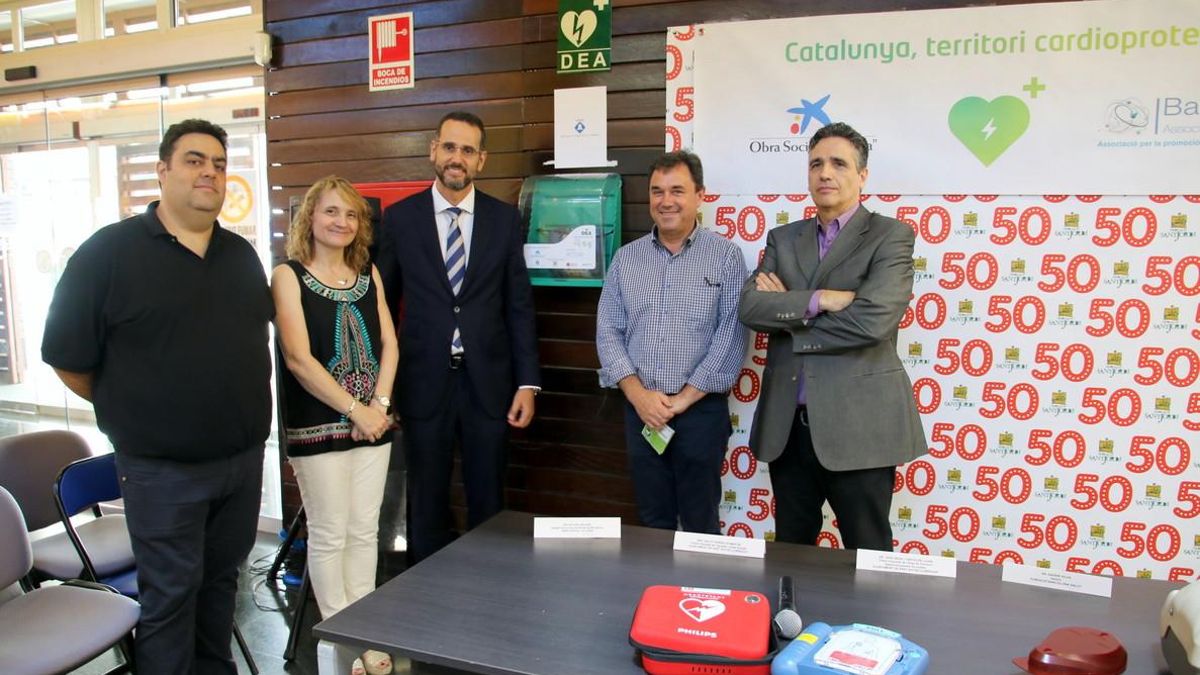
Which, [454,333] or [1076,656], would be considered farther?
[454,333]

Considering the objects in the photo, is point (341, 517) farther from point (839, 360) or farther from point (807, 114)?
point (807, 114)

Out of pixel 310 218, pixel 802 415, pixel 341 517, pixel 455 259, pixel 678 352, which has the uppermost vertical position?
pixel 310 218

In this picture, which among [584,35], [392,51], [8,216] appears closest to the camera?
[584,35]

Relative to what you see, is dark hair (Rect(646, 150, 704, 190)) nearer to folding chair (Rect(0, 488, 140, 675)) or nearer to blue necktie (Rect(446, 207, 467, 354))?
blue necktie (Rect(446, 207, 467, 354))

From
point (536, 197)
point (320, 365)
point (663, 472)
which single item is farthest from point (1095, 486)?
point (320, 365)

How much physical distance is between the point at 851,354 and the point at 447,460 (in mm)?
1503

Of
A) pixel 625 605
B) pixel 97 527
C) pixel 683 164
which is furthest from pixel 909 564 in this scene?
pixel 97 527

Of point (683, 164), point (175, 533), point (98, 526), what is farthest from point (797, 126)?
point (98, 526)

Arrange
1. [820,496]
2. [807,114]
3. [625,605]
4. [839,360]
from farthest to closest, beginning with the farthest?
1. [807,114]
2. [820,496]
3. [839,360]
4. [625,605]

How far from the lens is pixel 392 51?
3.84 m

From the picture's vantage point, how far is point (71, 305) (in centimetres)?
207

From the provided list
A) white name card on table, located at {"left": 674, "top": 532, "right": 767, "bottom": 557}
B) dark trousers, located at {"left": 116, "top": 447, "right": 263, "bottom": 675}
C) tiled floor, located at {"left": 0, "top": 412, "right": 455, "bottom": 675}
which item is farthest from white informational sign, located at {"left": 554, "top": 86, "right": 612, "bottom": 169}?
tiled floor, located at {"left": 0, "top": 412, "right": 455, "bottom": 675}

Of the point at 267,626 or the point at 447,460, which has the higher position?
the point at 447,460

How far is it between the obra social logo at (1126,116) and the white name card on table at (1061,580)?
1.90 m
